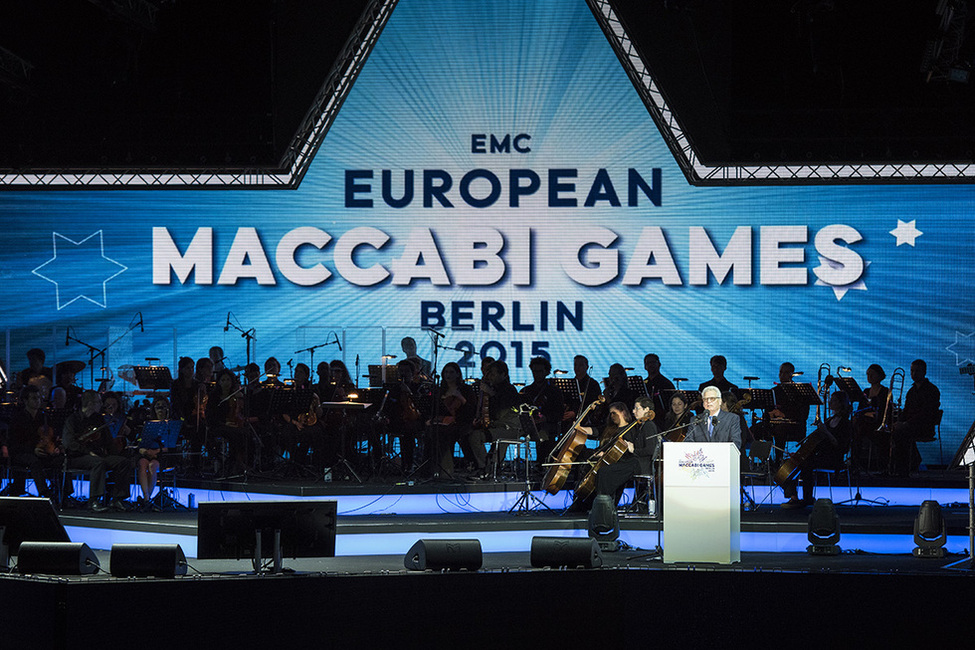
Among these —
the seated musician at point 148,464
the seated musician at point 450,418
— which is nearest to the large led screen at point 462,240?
the seated musician at point 450,418

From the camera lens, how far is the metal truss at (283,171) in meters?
16.5

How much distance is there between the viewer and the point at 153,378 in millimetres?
13969

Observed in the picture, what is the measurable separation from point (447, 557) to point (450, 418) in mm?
6061

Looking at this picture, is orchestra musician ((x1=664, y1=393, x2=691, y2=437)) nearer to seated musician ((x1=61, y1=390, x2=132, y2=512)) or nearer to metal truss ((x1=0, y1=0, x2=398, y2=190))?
seated musician ((x1=61, y1=390, x2=132, y2=512))

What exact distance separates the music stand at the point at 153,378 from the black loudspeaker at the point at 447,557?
714 cm

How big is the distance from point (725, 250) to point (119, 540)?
9.15 metres

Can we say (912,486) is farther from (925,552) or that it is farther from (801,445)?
(925,552)


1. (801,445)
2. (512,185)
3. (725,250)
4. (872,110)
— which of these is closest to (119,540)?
(801,445)

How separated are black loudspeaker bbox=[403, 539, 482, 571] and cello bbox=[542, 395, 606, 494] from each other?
12.5 ft

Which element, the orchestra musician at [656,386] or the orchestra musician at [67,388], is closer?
the orchestra musician at [67,388]

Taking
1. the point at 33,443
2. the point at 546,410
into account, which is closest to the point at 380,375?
the point at 546,410

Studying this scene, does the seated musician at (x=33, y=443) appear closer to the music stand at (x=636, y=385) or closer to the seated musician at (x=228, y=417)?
the seated musician at (x=228, y=417)

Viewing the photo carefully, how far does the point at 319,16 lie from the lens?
1650cm

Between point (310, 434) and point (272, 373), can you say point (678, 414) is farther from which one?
point (272, 373)
